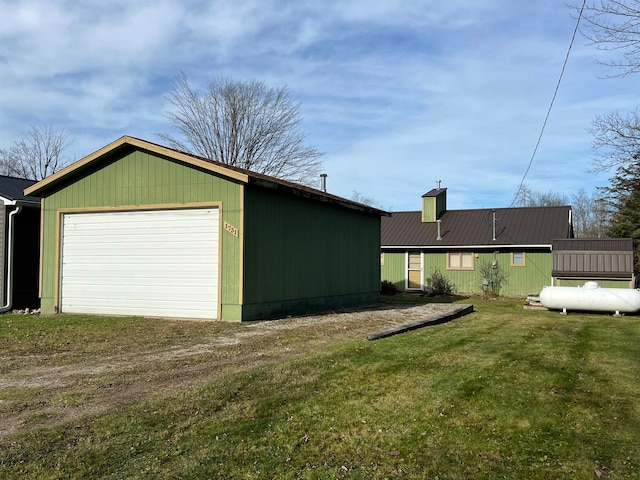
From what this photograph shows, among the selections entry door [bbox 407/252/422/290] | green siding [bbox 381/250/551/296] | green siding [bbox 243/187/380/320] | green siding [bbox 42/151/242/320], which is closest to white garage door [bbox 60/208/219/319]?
green siding [bbox 42/151/242/320]

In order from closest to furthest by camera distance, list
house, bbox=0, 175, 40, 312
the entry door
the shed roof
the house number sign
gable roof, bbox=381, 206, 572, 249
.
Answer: the house number sign, house, bbox=0, 175, 40, 312, the shed roof, gable roof, bbox=381, 206, 572, 249, the entry door

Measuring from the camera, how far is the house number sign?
1165 cm

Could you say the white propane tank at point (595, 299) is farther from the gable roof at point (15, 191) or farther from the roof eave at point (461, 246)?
the gable roof at point (15, 191)

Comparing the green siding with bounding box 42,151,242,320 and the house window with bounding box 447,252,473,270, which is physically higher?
the green siding with bounding box 42,151,242,320

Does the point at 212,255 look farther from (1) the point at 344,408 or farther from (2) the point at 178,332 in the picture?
(1) the point at 344,408

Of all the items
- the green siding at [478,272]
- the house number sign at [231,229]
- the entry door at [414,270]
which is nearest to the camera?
the house number sign at [231,229]

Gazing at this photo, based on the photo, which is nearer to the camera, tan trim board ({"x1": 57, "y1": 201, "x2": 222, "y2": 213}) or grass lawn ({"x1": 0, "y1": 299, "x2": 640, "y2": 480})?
grass lawn ({"x1": 0, "y1": 299, "x2": 640, "y2": 480})

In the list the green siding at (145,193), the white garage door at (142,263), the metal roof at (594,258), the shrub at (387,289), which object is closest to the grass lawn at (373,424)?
the green siding at (145,193)

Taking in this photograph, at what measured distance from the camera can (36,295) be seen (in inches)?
626

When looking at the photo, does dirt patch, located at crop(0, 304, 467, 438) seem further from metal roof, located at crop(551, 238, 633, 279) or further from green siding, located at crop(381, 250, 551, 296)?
green siding, located at crop(381, 250, 551, 296)

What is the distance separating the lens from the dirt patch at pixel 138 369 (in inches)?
207

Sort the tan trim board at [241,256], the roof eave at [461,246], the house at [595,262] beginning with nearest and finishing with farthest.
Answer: the tan trim board at [241,256] < the house at [595,262] < the roof eave at [461,246]

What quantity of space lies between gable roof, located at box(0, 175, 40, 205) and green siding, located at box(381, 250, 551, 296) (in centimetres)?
1559

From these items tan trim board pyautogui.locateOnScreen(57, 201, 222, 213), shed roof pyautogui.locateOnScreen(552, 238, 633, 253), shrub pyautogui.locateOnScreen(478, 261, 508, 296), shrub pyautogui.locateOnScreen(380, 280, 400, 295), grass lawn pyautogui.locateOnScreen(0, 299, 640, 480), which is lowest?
grass lawn pyautogui.locateOnScreen(0, 299, 640, 480)
